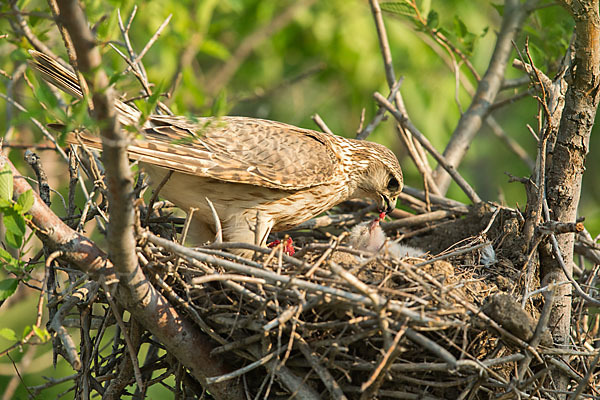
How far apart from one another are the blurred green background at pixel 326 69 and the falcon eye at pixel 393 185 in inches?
36.0

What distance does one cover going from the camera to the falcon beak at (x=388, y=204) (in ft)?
18.2

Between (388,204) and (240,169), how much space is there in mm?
1562

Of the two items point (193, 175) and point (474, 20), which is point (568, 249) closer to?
point (193, 175)

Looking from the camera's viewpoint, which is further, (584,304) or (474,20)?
(474,20)

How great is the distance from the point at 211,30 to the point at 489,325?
5162mm

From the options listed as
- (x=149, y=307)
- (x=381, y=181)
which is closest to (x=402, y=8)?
(x=381, y=181)

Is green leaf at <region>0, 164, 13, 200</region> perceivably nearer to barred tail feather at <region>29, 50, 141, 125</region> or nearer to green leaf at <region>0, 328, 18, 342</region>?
green leaf at <region>0, 328, 18, 342</region>

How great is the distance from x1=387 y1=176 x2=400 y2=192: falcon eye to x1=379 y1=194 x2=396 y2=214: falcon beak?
0.26ft

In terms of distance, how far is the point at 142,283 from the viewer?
3.21m

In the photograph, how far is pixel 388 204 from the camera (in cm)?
556

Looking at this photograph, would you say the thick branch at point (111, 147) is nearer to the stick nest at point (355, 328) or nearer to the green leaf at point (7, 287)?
the stick nest at point (355, 328)

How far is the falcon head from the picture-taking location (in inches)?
218

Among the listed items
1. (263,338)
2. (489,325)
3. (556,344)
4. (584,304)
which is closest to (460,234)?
(584,304)

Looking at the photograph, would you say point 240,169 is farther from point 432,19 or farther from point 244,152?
point 432,19
